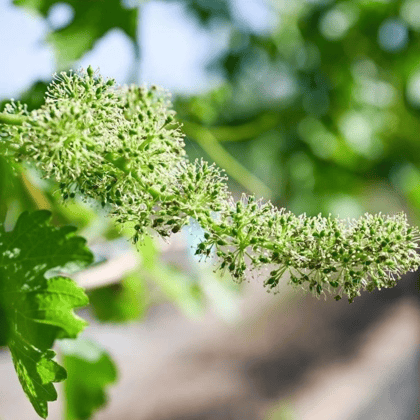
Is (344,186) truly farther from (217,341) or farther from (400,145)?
(217,341)

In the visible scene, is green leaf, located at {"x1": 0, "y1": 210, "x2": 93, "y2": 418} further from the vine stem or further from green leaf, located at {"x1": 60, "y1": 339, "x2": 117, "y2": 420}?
green leaf, located at {"x1": 60, "y1": 339, "x2": 117, "y2": 420}

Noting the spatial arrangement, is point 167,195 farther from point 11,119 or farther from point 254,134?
point 254,134

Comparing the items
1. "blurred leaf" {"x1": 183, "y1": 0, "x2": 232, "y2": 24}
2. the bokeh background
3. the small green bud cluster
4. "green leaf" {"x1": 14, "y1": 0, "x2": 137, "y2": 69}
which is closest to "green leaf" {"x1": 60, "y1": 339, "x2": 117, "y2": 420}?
the bokeh background

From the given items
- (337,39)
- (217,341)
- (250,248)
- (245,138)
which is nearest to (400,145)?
(337,39)

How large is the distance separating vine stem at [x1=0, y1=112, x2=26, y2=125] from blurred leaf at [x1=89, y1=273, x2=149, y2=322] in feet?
3.84

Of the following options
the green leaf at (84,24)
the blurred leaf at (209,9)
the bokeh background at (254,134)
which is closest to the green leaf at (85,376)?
the bokeh background at (254,134)

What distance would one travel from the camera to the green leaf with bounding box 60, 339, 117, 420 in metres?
1.40

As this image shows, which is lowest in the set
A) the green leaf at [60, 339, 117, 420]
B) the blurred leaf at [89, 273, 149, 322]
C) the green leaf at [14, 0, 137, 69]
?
the green leaf at [60, 339, 117, 420]

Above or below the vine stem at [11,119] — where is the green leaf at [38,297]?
below

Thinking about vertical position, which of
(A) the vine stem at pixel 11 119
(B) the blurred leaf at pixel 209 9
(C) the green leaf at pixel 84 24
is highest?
(B) the blurred leaf at pixel 209 9

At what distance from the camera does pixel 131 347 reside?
3854 millimetres

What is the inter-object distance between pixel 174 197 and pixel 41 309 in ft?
0.79

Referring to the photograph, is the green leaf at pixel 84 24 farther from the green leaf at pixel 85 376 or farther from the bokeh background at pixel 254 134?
the green leaf at pixel 85 376

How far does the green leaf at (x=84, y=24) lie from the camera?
4.26 feet
